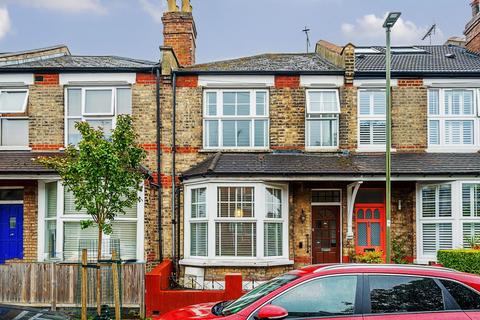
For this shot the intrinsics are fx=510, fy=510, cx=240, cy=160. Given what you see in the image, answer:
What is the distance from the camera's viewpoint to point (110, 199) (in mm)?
10055

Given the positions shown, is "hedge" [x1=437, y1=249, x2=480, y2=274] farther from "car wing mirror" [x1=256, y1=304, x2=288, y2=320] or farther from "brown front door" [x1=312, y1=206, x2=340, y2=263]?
"car wing mirror" [x1=256, y1=304, x2=288, y2=320]

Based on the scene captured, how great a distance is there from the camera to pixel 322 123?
1480 cm

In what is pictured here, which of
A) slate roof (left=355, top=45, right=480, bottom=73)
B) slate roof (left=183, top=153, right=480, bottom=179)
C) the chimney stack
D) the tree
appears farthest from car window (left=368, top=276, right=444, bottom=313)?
the chimney stack

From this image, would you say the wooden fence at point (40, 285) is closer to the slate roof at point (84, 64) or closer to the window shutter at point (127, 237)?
the window shutter at point (127, 237)

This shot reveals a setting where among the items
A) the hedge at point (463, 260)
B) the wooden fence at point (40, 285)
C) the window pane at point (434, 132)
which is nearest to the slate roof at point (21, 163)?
the wooden fence at point (40, 285)

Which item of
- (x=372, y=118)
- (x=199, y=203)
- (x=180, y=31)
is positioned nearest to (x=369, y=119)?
(x=372, y=118)

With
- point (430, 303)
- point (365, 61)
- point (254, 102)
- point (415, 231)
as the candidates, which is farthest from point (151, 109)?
point (430, 303)

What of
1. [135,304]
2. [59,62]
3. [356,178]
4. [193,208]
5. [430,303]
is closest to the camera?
[430,303]

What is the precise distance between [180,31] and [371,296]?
507 inches

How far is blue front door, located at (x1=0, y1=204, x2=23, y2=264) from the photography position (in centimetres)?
1427

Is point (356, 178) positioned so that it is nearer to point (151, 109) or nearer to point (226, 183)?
point (226, 183)

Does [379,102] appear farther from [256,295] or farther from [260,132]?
[256,295]

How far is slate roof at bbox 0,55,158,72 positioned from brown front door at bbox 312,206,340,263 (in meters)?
6.49

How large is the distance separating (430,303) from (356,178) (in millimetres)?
7605
